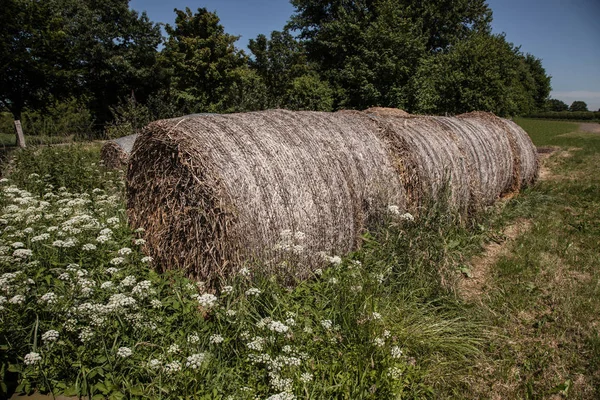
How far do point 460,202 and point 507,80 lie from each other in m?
17.8

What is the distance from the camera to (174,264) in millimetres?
4293

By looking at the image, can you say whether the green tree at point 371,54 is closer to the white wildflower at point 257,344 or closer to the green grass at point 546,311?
the green grass at point 546,311

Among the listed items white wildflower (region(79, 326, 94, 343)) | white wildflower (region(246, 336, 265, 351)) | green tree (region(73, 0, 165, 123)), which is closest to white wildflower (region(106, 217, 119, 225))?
white wildflower (region(79, 326, 94, 343))

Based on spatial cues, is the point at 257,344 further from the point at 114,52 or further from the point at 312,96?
the point at 114,52

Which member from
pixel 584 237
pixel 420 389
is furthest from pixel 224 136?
pixel 584 237

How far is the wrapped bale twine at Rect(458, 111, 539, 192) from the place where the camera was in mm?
8938

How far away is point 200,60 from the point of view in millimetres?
27594

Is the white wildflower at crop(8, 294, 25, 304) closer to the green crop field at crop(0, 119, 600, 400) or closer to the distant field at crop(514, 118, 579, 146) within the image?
the green crop field at crop(0, 119, 600, 400)

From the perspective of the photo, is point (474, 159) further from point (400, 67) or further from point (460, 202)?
point (400, 67)

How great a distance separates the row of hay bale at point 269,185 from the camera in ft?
11.8

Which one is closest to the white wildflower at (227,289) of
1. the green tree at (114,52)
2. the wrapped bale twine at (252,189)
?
the wrapped bale twine at (252,189)

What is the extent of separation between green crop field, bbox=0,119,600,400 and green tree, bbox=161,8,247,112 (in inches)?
994

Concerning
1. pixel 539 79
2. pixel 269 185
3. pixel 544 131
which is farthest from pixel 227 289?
pixel 539 79

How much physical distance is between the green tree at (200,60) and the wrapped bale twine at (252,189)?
24631 millimetres
